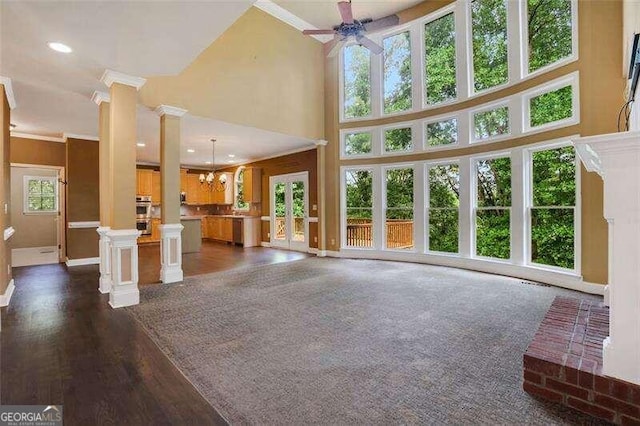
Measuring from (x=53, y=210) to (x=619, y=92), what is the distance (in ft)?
41.0

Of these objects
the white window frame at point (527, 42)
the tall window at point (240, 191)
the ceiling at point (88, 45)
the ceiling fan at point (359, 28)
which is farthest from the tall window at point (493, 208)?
the tall window at point (240, 191)

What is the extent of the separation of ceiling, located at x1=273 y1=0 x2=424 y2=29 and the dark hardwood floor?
6.51 metres

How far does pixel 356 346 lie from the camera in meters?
2.67

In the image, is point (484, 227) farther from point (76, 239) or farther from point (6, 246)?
point (76, 239)

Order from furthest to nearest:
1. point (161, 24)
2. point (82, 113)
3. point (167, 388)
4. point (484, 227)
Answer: point (484, 227) < point (82, 113) < point (161, 24) < point (167, 388)

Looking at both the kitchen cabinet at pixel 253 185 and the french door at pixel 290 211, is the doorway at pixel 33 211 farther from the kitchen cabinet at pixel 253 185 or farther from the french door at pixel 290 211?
the french door at pixel 290 211

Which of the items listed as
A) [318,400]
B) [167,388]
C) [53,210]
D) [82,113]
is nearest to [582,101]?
[318,400]

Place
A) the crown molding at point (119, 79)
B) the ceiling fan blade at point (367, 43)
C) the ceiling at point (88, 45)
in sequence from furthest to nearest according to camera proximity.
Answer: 1. the ceiling fan blade at point (367, 43)
2. the crown molding at point (119, 79)
3. the ceiling at point (88, 45)

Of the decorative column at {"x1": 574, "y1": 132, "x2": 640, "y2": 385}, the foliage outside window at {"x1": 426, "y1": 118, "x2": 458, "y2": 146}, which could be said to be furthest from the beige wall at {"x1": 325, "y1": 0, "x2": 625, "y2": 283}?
the decorative column at {"x1": 574, "y1": 132, "x2": 640, "y2": 385}

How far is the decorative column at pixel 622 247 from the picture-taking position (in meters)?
1.72

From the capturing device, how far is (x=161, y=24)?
8.65ft

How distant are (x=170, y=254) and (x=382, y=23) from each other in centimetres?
486

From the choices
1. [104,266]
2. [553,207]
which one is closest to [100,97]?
[104,266]

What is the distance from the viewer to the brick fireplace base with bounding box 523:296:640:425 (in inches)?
67.9
